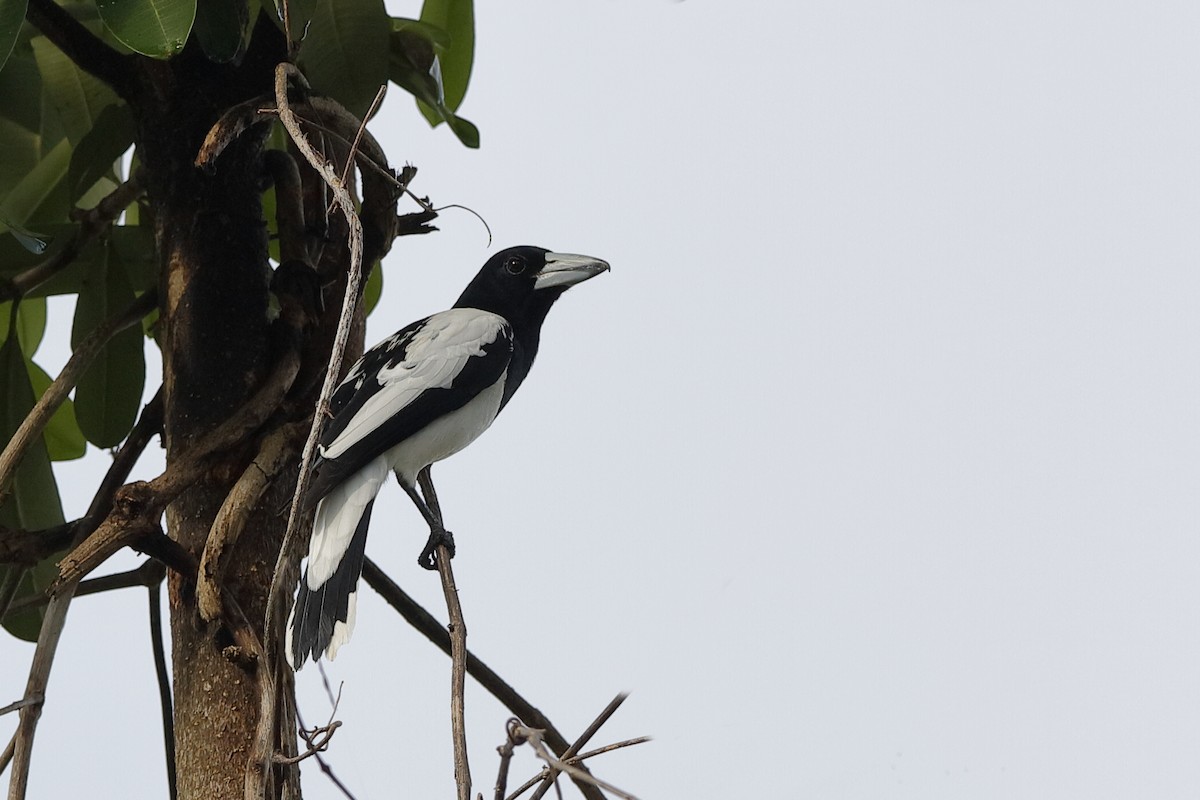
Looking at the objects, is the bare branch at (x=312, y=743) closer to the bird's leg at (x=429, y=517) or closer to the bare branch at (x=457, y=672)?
the bare branch at (x=457, y=672)

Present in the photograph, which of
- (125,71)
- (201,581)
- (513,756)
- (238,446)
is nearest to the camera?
(513,756)

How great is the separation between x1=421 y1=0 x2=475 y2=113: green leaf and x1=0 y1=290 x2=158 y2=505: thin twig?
709 millimetres

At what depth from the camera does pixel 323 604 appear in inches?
72.5

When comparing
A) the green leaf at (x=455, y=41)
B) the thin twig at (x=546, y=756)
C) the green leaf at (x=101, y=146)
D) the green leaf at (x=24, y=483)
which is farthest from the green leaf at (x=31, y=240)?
the thin twig at (x=546, y=756)

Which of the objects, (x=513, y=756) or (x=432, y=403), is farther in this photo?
(x=432, y=403)

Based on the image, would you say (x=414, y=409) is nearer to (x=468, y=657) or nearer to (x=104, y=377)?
(x=468, y=657)

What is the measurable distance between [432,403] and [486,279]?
607 mm

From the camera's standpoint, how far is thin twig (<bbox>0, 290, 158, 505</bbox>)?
183 cm

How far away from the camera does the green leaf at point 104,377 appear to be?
2330 millimetres

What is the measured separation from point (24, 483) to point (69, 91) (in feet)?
2.38

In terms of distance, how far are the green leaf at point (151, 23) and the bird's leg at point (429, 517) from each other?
2.98ft

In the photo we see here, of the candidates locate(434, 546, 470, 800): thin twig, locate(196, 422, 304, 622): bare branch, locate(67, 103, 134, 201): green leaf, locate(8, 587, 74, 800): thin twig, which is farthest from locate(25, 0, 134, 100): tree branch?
locate(434, 546, 470, 800): thin twig

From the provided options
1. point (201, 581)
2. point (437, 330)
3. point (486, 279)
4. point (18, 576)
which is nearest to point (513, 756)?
point (201, 581)

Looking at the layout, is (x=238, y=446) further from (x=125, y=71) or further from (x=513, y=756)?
(x=513, y=756)
